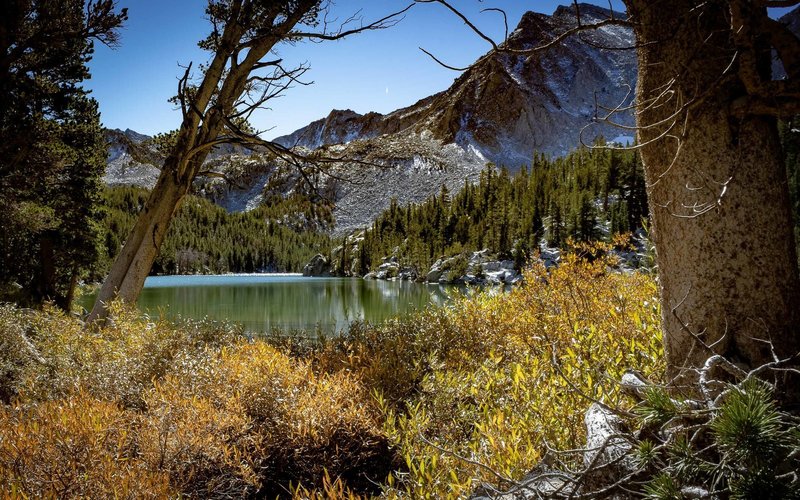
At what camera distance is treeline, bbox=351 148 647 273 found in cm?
6619

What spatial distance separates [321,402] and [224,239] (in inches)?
5740

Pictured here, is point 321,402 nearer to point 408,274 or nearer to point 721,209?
point 721,209

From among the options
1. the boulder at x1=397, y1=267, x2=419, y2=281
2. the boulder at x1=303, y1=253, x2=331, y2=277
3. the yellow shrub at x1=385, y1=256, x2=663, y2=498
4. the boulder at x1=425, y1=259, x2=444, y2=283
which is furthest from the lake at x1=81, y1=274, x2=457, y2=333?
the boulder at x1=303, y1=253, x2=331, y2=277

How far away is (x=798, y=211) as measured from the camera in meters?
41.1

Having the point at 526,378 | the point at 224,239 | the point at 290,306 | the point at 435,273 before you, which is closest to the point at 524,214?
the point at 435,273

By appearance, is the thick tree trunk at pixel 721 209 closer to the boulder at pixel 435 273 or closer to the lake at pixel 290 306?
the lake at pixel 290 306

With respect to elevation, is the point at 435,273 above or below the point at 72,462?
below

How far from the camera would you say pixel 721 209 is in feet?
6.95

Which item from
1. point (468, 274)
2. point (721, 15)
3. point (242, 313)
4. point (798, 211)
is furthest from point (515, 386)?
point (468, 274)

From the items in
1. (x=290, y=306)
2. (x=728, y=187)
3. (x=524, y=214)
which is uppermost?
(x=524, y=214)

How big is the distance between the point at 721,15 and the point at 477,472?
2589 mm

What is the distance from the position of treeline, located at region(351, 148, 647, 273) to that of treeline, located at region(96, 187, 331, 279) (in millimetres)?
31730

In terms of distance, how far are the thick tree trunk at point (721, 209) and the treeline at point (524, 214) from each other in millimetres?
49710

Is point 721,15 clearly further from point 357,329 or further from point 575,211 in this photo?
point 575,211
